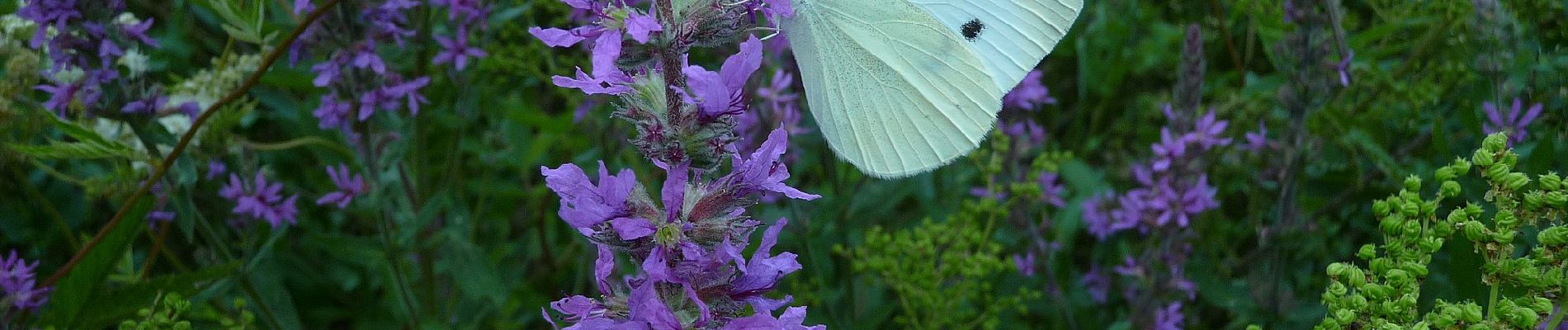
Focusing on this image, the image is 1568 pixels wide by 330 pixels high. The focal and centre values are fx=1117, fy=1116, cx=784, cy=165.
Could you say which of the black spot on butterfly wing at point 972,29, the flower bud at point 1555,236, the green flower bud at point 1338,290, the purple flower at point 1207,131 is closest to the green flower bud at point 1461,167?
the flower bud at point 1555,236

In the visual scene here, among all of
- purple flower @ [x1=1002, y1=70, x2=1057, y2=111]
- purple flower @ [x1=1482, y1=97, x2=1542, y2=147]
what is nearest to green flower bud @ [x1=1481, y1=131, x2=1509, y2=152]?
purple flower @ [x1=1482, y1=97, x2=1542, y2=147]

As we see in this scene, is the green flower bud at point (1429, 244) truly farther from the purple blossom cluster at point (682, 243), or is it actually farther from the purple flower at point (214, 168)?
the purple flower at point (214, 168)

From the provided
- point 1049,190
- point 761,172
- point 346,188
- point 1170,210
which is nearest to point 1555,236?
point 761,172

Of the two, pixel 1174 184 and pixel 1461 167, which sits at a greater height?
pixel 1461 167

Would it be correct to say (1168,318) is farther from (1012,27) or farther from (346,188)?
(346,188)

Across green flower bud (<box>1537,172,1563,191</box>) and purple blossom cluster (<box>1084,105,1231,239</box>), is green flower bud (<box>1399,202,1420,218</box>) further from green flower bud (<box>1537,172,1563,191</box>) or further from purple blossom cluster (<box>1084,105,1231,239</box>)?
purple blossom cluster (<box>1084,105,1231,239</box>)

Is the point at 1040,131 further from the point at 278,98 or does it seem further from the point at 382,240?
the point at 278,98
